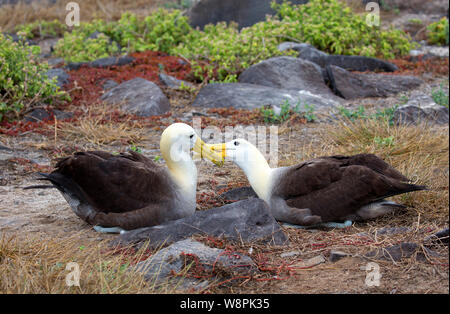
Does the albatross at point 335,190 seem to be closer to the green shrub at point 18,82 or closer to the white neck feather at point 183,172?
the white neck feather at point 183,172

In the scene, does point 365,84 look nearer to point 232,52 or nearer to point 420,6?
point 232,52

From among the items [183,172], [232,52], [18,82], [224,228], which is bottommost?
[224,228]

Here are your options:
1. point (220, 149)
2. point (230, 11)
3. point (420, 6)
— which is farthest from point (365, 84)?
point (420, 6)

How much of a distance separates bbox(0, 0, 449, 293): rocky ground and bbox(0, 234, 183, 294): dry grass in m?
0.14

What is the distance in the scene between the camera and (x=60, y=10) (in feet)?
54.0

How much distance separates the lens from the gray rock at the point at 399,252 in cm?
330

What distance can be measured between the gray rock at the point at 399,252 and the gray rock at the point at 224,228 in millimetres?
735

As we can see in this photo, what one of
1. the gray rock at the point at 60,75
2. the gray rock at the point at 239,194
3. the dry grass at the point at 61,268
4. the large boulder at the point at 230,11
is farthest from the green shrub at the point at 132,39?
the dry grass at the point at 61,268

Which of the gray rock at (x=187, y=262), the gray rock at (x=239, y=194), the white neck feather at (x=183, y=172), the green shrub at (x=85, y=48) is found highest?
the green shrub at (x=85, y=48)

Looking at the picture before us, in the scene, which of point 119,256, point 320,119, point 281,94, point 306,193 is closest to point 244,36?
point 281,94

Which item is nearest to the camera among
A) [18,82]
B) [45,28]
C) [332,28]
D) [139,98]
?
[18,82]

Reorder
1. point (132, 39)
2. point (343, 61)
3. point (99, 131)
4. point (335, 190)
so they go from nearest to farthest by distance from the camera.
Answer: point (335, 190), point (99, 131), point (343, 61), point (132, 39)

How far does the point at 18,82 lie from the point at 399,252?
19.2 ft

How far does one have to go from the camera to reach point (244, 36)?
978 centimetres
